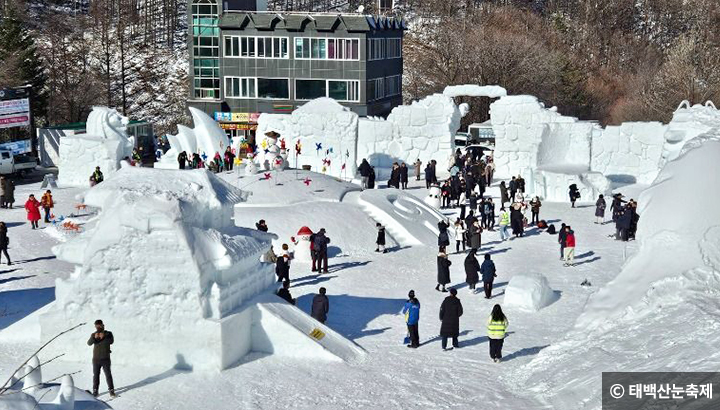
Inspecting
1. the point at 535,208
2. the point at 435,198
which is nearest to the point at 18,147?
the point at 435,198

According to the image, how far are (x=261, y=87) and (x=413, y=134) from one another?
19.8 meters

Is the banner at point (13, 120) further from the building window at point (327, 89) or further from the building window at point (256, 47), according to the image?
the building window at point (327, 89)

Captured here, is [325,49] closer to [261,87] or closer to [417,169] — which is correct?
[261,87]

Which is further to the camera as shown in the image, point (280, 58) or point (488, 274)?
point (280, 58)

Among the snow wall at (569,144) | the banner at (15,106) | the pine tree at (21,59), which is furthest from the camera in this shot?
the pine tree at (21,59)

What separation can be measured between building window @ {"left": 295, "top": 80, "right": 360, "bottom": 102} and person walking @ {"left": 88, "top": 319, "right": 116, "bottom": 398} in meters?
43.0

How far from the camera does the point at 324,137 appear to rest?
40.7 m

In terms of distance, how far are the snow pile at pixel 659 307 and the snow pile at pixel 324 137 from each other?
22662 mm

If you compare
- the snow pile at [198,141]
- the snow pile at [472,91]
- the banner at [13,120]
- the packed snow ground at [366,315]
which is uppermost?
the snow pile at [472,91]

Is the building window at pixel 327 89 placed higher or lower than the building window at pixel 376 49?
lower

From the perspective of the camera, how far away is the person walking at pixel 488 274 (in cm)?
2353

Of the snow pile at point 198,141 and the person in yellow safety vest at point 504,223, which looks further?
the snow pile at point 198,141

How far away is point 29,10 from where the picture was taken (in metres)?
78.1

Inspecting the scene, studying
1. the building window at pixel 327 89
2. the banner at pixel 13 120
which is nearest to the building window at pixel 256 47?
the building window at pixel 327 89
